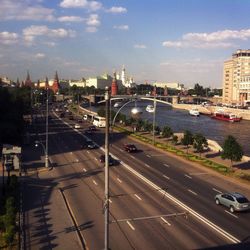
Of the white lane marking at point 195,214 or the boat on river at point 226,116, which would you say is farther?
the boat on river at point 226,116

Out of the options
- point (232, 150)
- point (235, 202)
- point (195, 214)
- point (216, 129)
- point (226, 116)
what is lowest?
point (216, 129)

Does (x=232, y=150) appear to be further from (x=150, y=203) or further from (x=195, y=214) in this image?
(x=195, y=214)

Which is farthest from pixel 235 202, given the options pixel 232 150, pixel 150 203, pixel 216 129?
pixel 216 129

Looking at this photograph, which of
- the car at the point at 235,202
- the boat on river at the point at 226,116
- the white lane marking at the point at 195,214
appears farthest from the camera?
the boat on river at the point at 226,116

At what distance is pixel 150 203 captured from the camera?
29891 mm

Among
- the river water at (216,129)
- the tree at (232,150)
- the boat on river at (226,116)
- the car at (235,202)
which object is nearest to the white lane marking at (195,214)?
the car at (235,202)

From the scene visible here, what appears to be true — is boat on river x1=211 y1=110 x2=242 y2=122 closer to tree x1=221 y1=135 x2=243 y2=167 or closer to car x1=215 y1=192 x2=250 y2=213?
tree x1=221 y1=135 x2=243 y2=167

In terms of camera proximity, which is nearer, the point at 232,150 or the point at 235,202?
the point at 235,202

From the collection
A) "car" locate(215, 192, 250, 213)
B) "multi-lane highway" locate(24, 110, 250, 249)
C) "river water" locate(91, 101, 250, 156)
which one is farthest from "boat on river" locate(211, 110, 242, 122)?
"car" locate(215, 192, 250, 213)

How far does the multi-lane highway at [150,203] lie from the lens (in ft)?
74.6

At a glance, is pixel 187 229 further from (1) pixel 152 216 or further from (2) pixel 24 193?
(2) pixel 24 193

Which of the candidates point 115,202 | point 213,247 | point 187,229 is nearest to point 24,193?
point 115,202

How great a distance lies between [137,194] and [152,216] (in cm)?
595

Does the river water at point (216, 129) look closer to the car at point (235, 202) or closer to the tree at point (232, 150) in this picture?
the tree at point (232, 150)
